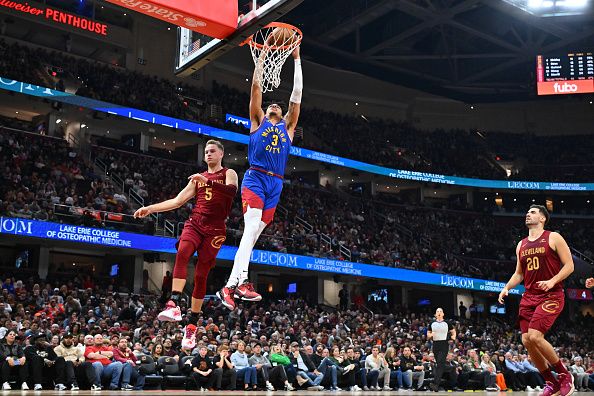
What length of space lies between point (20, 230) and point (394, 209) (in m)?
24.4

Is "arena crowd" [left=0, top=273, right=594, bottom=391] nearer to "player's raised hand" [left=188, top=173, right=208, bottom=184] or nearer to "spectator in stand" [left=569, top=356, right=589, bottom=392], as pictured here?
"spectator in stand" [left=569, top=356, right=589, bottom=392]

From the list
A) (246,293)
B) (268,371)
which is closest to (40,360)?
(268,371)

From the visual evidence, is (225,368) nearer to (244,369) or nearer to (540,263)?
(244,369)

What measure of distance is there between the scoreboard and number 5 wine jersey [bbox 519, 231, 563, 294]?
102ft

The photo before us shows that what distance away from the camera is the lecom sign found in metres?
9.01

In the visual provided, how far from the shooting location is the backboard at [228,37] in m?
8.91

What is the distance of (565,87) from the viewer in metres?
36.8

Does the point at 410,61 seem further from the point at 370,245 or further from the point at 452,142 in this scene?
the point at 370,245

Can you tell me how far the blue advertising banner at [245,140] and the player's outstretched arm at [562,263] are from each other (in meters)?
23.9

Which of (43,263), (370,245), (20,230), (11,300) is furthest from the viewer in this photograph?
(370,245)

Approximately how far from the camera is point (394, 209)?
40906 millimetres

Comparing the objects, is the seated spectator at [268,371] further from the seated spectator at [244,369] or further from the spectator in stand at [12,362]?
the spectator in stand at [12,362]

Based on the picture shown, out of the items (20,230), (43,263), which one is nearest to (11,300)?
(20,230)

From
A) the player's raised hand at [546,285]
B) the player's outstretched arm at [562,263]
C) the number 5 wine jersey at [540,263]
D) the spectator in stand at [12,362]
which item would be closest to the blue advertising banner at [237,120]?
the spectator in stand at [12,362]
